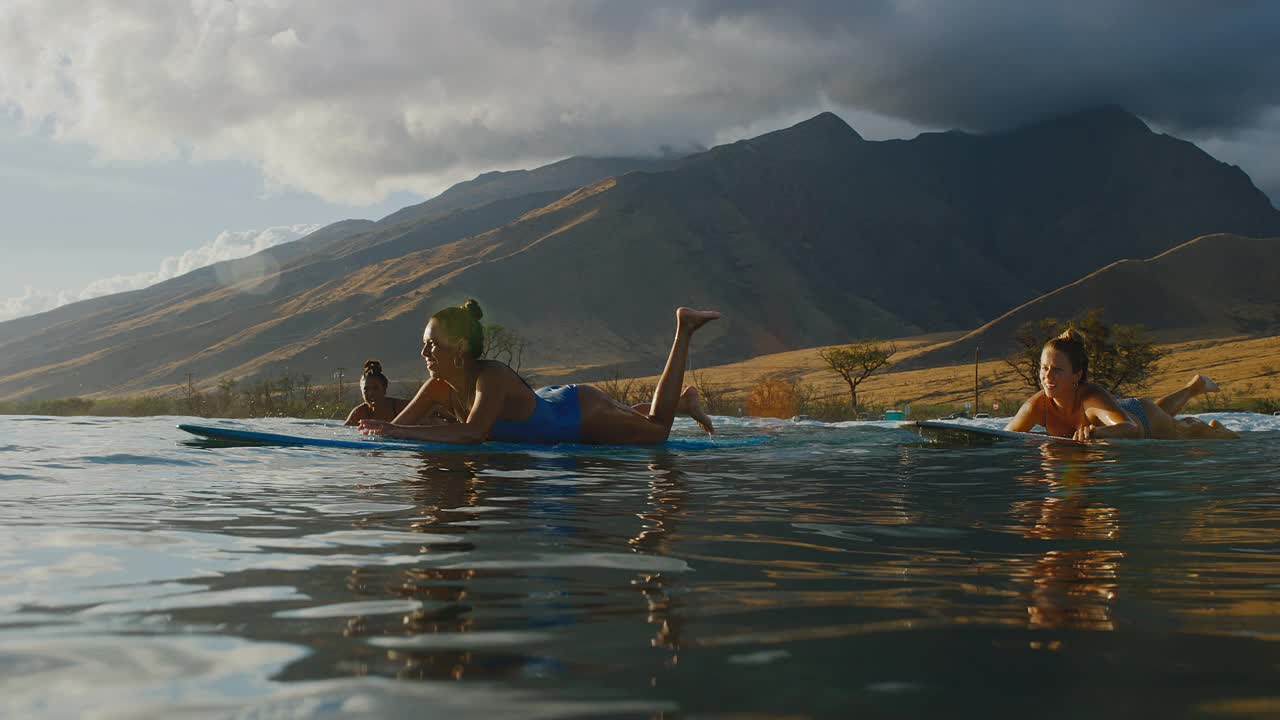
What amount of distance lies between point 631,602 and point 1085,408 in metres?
8.48

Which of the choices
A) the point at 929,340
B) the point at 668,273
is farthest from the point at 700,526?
the point at 668,273

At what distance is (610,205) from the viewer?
188m

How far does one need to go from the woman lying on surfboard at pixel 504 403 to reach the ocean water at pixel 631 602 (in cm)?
265

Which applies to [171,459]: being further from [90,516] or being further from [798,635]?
[798,635]

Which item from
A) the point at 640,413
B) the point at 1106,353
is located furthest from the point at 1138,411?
the point at 1106,353

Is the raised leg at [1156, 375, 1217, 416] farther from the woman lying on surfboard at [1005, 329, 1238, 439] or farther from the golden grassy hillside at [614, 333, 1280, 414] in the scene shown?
the golden grassy hillside at [614, 333, 1280, 414]

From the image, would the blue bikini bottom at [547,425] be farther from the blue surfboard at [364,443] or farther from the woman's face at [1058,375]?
the woman's face at [1058,375]

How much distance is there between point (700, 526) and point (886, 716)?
249 cm

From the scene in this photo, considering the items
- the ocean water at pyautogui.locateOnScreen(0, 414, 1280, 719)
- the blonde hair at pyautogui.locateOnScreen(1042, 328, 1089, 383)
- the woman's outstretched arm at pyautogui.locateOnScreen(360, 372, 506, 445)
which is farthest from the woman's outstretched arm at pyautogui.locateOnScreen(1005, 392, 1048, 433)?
the woman's outstretched arm at pyautogui.locateOnScreen(360, 372, 506, 445)

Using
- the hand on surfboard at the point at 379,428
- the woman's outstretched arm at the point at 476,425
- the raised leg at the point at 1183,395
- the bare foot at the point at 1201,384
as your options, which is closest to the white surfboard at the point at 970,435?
the raised leg at the point at 1183,395

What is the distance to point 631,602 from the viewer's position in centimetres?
237

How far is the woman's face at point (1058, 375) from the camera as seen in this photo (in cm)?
879

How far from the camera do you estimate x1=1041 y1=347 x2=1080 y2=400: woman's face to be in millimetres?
8789

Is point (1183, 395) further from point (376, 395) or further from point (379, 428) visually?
point (376, 395)
